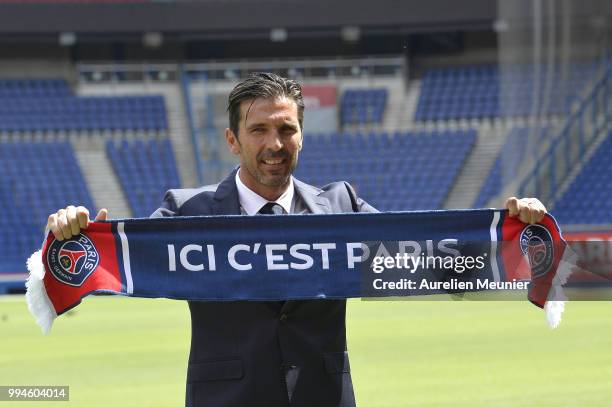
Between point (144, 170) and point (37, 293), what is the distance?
30.9 metres

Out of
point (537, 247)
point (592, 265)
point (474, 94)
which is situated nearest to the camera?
point (537, 247)

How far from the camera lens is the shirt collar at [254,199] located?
3.89 metres

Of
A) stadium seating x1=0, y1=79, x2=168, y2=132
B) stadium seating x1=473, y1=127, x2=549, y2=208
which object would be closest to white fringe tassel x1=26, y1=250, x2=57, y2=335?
stadium seating x1=473, y1=127, x2=549, y2=208

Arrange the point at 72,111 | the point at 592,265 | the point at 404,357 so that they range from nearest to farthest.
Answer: the point at 592,265, the point at 404,357, the point at 72,111

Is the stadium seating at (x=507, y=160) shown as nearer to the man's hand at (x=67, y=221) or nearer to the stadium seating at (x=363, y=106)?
the stadium seating at (x=363, y=106)

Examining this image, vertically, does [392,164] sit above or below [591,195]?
above

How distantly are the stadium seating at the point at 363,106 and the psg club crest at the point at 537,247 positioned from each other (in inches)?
1248

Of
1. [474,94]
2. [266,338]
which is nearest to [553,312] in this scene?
[266,338]

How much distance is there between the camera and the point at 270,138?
362 cm

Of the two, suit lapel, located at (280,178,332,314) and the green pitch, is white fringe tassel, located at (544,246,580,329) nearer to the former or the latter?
suit lapel, located at (280,178,332,314)

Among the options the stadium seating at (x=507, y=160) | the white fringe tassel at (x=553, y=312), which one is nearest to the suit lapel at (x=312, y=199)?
the white fringe tassel at (x=553, y=312)

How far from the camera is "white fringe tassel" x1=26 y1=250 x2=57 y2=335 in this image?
389 cm

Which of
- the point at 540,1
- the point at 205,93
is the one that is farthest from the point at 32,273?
the point at 205,93

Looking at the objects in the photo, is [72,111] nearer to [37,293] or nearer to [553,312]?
[37,293]
